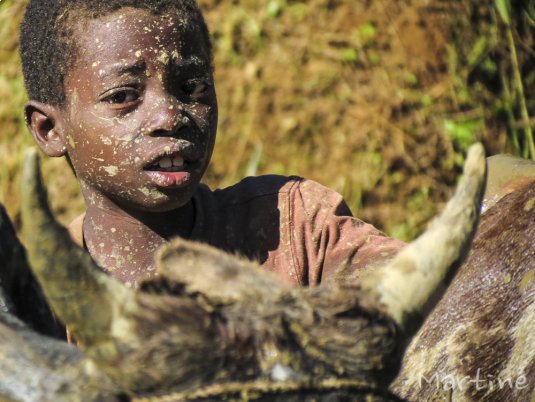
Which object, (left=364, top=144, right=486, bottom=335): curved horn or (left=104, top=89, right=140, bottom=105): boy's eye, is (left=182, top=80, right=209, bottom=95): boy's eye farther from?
(left=364, top=144, right=486, bottom=335): curved horn

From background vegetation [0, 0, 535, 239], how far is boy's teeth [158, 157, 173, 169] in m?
3.39

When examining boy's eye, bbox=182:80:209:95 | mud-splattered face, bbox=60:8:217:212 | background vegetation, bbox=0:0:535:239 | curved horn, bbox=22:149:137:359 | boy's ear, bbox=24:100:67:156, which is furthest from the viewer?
background vegetation, bbox=0:0:535:239

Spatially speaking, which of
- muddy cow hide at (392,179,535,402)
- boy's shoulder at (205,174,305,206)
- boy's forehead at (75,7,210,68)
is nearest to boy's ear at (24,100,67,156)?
boy's forehead at (75,7,210,68)

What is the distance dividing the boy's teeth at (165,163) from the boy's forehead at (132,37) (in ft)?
1.08

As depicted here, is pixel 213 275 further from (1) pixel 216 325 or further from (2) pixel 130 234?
(2) pixel 130 234

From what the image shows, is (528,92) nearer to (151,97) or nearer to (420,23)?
(420,23)

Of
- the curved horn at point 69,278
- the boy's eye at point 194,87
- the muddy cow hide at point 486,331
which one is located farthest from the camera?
the boy's eye at point 194,87

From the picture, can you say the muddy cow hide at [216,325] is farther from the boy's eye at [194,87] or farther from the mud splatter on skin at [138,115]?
the boy's eye at [194,87]

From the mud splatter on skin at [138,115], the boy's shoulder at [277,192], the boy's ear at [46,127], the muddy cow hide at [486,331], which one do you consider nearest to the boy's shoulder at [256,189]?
the boy's shoulder at [277,192]

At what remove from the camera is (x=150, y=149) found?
368 cm

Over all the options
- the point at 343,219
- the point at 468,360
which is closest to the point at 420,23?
the point at 343,219

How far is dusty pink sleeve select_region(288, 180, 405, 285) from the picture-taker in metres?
3.78

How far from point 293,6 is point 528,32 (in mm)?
1631

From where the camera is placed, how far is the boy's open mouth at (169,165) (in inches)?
147
